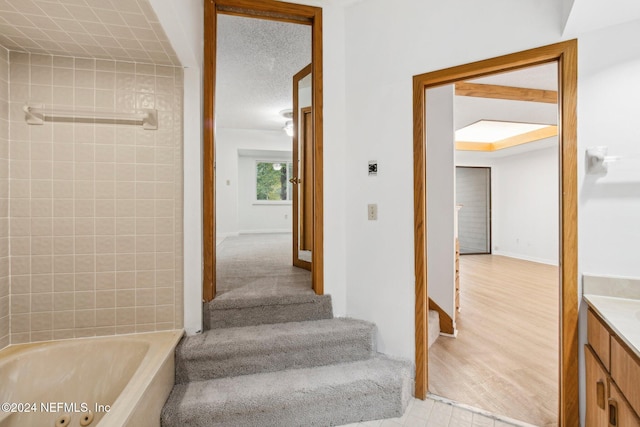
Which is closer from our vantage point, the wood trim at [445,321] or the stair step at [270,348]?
the stair step at [270,348]

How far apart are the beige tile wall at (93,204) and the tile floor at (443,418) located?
56.5 inches

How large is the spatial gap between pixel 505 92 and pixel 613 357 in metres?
2.81

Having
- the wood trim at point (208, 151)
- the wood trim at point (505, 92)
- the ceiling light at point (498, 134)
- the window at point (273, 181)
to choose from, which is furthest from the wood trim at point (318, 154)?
the window at point (273, 181)

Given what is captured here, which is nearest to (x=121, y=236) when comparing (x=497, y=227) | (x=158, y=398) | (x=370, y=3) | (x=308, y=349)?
(x=158, y=398)

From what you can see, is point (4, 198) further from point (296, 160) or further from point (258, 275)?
point (296, 160)

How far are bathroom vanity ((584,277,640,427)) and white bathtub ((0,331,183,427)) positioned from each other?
175cm

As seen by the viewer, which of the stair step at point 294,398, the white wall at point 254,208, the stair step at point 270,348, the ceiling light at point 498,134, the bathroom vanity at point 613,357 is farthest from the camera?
the white wall at point 254,208

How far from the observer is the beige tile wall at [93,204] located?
63.9 inches

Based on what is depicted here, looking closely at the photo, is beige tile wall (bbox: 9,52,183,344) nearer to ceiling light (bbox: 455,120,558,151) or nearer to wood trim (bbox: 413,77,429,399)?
wood trim (bbox: 413,77,429,399)

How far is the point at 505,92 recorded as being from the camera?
3039mm

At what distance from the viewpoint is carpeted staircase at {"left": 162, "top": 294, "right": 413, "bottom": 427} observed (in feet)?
4.84

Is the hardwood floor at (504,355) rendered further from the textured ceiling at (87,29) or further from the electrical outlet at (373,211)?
the textured ceiling at (87,29)

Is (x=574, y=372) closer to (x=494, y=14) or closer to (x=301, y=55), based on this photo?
(x=494, y=14)

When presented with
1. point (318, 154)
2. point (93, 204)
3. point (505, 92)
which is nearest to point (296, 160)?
point (318, 154)
